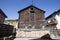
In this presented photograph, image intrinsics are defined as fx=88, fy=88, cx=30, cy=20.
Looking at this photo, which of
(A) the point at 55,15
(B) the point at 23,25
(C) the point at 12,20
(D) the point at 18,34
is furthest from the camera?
(C) the point at 12,20

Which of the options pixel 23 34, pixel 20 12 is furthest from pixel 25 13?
pixel 23 34

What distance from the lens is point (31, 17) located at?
22531 millimetres

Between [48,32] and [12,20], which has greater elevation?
[12,20]

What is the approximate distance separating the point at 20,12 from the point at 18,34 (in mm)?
Result: 10783

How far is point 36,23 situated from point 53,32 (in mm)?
8943

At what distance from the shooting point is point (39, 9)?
22.9 metres

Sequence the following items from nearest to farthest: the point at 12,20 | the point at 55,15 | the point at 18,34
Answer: the point at 18,34, the point at 55,15, the point at 12,20

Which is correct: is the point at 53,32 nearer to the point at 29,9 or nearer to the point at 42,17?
the point at 42,17

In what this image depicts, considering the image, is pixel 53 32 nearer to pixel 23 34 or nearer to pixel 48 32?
pixel 48 32

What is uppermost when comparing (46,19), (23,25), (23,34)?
(46,19)

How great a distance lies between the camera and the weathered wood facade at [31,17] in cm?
2178

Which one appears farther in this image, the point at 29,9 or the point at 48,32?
the point at 29,9

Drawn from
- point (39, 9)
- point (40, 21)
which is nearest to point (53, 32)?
point (40, 21)

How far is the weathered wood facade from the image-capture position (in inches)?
857
